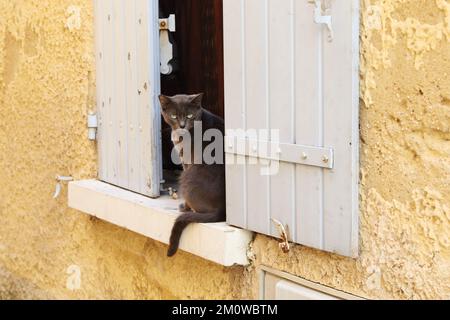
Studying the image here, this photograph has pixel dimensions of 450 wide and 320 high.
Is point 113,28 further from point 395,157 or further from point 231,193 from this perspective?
point 395,157

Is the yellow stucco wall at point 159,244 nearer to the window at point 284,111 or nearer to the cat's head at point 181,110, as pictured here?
the window at point 284,111

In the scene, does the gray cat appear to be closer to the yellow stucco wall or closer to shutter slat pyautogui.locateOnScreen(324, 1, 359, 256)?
the yellow stucco wall

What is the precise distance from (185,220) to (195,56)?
1.73 meters

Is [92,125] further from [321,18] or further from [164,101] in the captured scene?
[321,18]

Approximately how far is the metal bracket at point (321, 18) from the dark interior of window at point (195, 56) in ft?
6.16

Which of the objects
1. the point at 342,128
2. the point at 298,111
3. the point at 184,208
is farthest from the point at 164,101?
the point at 342,128

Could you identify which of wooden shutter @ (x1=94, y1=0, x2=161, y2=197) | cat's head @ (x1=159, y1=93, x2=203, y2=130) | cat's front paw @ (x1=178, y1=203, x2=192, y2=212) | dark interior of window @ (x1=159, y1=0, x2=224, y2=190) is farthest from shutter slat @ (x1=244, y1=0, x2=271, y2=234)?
dark interior of window @ (x1=159, y1=0, x2=224, y2=190)

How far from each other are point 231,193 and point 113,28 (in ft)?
4.73

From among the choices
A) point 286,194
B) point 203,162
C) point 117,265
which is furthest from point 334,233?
point 117,265

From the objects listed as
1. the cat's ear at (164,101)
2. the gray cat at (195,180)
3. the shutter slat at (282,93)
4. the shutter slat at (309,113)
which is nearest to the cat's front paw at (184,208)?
the gray cat at (195,180)

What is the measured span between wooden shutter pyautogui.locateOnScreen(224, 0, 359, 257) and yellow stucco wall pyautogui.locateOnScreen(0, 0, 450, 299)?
69 mm

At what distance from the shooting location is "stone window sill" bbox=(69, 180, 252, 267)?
10.5 feet

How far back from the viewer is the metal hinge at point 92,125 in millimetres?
4445

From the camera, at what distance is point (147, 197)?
12.9ft
